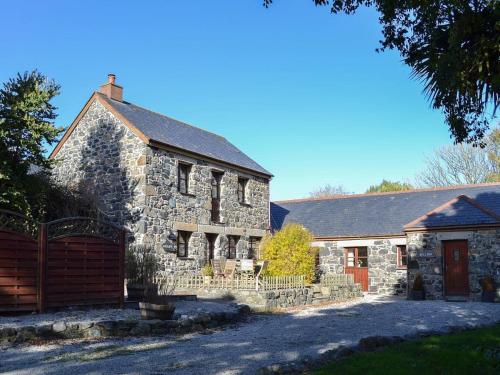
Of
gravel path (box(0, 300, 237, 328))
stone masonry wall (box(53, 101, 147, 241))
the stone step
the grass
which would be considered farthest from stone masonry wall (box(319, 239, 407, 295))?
the grass

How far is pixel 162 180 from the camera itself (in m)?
20.6

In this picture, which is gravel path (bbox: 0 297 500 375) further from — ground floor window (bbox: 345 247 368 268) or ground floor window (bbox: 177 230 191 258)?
ground floor window (bbox: 345 247 368 268)

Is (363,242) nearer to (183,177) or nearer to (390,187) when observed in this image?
(183,177)

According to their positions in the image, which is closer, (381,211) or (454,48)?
(454,48)

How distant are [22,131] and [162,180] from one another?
5.87 meters

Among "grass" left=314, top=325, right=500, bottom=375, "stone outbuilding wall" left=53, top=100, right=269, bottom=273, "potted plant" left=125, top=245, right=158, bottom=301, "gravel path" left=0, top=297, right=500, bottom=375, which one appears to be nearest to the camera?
"grass" left=314, top=325, right=500, bottom=375

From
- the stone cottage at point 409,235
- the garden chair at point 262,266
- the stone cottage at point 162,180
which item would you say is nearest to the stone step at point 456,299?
the stone cottage at point 409,235

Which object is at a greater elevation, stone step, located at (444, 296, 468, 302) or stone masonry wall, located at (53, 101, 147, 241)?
stone masonry wall, located at (53, 101, 147, 241)

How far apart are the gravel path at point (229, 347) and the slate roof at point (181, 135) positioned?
30.5 feet

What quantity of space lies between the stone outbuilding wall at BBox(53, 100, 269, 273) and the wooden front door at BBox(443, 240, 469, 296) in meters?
8.46

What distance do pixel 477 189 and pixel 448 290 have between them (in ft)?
19.8

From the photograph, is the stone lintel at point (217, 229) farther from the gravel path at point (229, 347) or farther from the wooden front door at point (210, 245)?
the gravel path at point (229, 347)

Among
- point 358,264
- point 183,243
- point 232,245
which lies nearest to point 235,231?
point 232,245

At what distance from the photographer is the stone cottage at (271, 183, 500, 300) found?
2061 cm
